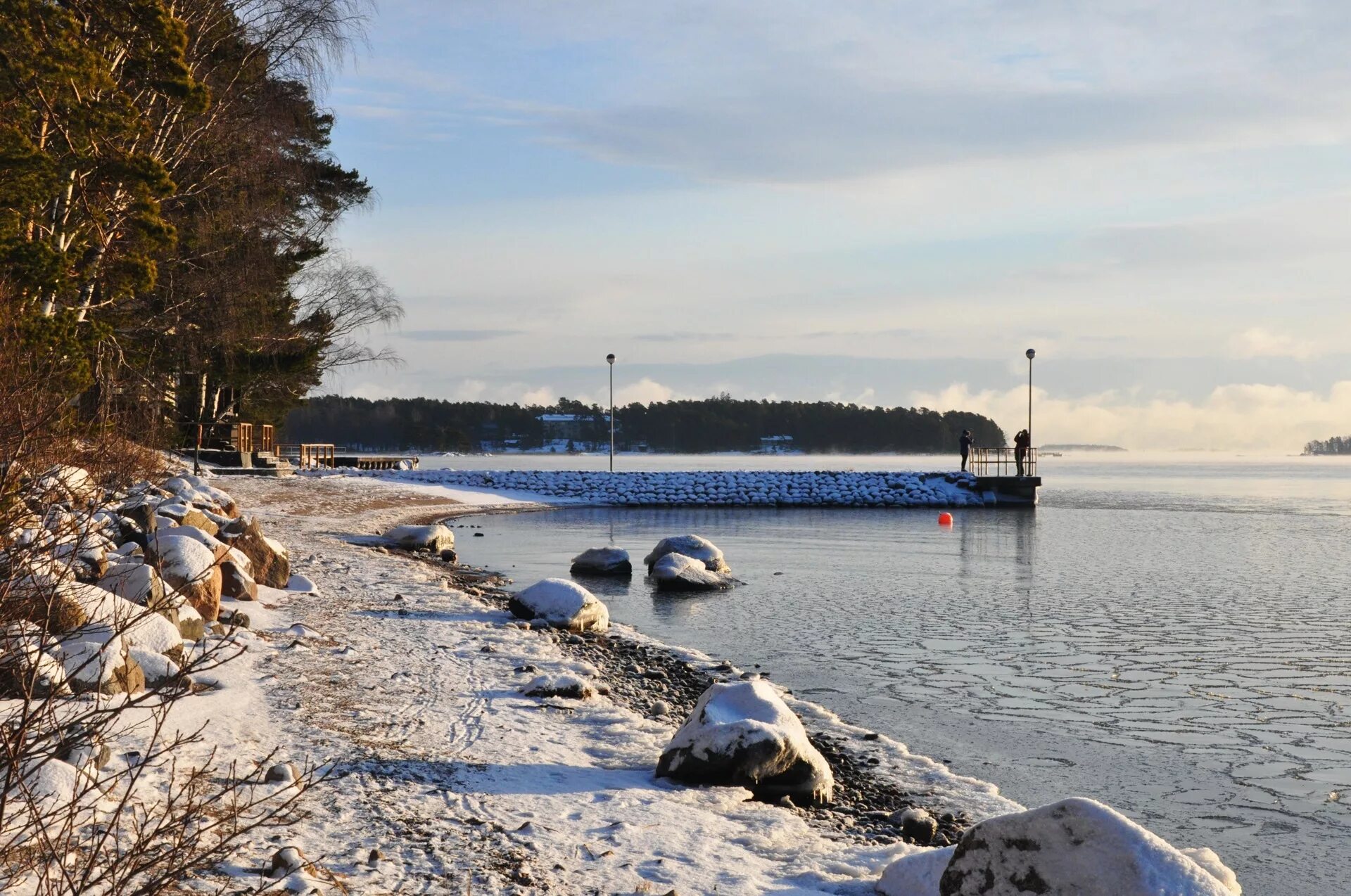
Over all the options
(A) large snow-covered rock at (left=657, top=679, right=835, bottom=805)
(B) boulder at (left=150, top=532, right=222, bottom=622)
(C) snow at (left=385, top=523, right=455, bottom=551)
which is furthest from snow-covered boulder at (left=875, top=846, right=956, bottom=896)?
(C) snow at (left=385, top=523, right=455, bottom=551)

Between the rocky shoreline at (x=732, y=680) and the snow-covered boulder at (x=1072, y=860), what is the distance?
1481mm

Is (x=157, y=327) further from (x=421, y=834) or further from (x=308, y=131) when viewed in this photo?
(x=421, y=834)

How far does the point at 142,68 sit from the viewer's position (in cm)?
1788

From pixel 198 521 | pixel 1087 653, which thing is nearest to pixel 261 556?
pixel 198 521

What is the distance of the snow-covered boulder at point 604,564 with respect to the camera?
66.5 ft

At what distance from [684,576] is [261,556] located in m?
7.07

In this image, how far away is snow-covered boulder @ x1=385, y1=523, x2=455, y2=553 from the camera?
77.0 ft

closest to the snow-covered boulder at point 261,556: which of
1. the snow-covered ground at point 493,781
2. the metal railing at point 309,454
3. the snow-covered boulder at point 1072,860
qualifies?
the snow-covered ground at point 493,781

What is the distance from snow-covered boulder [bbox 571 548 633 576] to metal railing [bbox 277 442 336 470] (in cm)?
3183

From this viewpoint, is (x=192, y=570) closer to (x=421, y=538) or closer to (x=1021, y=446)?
(x=421, y=538)

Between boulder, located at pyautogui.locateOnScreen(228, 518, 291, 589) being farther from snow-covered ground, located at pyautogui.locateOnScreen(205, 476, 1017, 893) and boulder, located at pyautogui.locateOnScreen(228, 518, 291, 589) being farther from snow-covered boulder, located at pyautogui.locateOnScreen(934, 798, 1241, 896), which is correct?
snow-covered boulder, located at pyautogui.locateOnScreen(934, 798, 1241, 896)

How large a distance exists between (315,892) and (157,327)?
72.5 feet

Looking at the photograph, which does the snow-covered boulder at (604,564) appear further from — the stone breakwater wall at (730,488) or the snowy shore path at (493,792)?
the stone breakwater wall at (730,488)

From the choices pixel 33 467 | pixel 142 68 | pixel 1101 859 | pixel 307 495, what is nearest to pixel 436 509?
pixel 307 495
